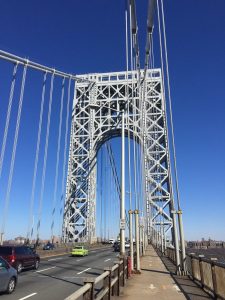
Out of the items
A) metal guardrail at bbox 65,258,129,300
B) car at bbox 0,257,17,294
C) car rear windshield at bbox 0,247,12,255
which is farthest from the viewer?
car rear windshield at bbox 0,247,12,255

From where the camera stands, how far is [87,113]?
7438 centimetres

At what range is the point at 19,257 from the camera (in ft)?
71.9

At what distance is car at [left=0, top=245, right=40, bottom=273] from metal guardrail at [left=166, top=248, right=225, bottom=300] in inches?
440

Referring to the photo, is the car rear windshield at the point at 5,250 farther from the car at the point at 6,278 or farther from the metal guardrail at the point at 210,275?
the metal guardrail at the point at 210,275

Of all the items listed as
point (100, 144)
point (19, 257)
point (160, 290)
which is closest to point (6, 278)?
point (160, 290)

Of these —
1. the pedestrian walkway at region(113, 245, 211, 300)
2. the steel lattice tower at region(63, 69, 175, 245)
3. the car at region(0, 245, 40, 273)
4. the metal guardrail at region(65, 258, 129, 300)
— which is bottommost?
the pedestrian walkway at region(113, 245, 211, 300)

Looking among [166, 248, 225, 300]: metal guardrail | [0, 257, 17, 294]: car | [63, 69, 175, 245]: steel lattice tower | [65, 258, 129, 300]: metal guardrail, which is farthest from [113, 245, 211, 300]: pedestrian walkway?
[63, 69, 175, 245]: steel lattice tower

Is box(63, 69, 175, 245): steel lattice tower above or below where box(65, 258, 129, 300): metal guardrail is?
above

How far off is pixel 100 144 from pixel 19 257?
54.5 metres

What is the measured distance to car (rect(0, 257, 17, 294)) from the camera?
1239cm

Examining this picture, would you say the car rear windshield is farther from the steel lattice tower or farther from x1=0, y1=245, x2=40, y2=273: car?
the steel lattice tower

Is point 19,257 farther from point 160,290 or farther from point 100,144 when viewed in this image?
point 100,144

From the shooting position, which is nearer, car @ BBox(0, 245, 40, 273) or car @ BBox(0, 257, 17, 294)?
car @ BBox(0, 257, 17, 294)

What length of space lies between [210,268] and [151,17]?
13.1 metres
